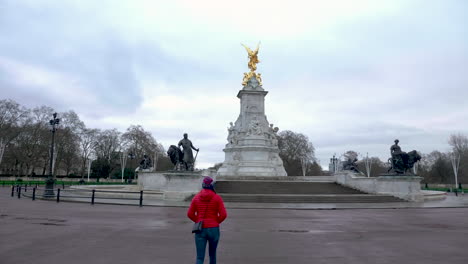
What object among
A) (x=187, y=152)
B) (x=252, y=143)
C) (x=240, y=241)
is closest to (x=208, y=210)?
(x=240, y=241)

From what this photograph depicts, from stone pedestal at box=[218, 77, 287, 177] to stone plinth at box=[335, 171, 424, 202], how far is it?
51.3 ft

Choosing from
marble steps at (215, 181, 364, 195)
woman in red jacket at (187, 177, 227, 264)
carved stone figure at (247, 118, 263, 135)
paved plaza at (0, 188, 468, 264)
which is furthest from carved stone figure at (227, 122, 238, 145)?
woman in red jacket at (187, 177, 227, 264)

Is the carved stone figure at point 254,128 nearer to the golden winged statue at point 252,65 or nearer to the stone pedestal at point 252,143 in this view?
the stone pedestal at point 252,143

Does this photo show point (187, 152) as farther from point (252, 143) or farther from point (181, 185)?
point (252, 143)

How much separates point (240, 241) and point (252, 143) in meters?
36.2

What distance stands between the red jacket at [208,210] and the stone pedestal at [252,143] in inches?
1449

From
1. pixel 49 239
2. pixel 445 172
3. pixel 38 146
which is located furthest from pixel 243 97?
pixel 445 172

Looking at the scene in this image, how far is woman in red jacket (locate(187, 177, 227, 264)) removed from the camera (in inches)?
205

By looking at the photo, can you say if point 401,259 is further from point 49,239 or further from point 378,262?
point 49,239

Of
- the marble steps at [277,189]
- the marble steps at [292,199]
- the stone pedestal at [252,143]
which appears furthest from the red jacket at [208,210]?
the stone pedestal at [252,143]

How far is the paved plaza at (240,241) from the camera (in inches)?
276

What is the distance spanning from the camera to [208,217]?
529 cm

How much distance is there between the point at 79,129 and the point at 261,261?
76.5 meters

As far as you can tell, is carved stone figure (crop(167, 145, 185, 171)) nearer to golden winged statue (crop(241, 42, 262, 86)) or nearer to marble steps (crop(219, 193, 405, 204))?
marble steps (crop(219, 193, 405, 204))
